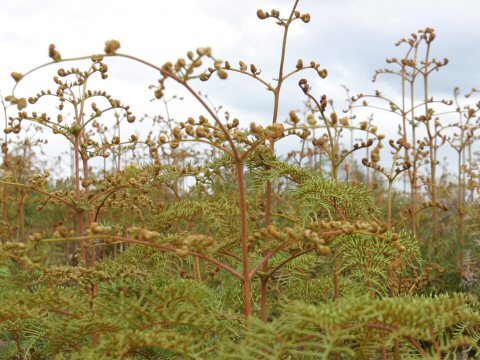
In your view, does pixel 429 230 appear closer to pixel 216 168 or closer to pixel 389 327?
pixel 216 168

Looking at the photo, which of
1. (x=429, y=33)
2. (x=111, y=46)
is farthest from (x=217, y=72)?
(x=429, y=33)

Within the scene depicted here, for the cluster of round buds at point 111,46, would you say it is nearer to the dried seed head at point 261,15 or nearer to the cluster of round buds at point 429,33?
the dried seed head at point 261,15

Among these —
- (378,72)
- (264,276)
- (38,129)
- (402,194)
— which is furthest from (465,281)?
(38,129)

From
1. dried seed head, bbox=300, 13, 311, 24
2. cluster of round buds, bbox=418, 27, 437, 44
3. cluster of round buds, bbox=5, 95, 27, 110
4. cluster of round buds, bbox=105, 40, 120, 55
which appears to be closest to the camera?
cluster of round buds, bbox=105, 40, 120, 55

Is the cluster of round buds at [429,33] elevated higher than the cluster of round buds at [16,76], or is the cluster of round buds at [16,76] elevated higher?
the cluster of round buds at [429,33]

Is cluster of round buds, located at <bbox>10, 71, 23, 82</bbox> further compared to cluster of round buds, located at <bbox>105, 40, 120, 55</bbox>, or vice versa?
cluster of round buds, located at <bbox>10, 71, 23, 82</bbox>

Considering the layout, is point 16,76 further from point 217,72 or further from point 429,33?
point 429,33

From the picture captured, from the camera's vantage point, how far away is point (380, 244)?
259cm

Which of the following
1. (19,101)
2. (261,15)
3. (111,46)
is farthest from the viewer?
(261,15)

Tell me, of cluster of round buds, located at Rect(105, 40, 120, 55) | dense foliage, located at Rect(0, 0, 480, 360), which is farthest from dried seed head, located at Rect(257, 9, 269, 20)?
cluster of round buds, located at Rect(105, 40, 120, 55)

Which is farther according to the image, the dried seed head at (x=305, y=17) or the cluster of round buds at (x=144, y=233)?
the dried seed head at (x=305, y=17)

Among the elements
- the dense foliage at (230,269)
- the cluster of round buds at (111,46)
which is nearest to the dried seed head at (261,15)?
the dense foliage at (230,269)

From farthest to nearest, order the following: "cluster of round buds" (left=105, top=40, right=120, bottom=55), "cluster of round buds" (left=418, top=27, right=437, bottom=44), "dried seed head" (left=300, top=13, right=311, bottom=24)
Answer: "cluster of round buds" (left=418, top=27, right=437, bottom=44) → "dried seed head" (left=300, top=13, right=311, bottom=24) → "cluster of round buds" (left=105, top=40, right=120, bottom=55)

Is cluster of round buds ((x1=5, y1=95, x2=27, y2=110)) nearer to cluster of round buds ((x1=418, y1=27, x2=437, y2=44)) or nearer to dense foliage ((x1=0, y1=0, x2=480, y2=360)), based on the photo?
dense foliage ((x1=0, y1=0, x2=480, y2=360))
